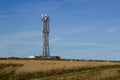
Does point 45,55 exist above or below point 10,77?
above

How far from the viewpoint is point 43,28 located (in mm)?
102438

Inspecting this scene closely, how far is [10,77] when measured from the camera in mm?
57438

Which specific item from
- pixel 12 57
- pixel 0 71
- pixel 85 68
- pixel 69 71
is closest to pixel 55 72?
pixel 69 71

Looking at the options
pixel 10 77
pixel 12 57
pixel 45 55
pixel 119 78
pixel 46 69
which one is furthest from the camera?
pixel 45 55

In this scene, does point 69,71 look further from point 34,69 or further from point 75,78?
point 75,78

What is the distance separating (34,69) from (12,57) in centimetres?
3793

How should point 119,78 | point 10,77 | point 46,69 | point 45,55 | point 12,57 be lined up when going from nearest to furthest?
point 119,78, point 10,77, point 46,69, point 12,57, point 45,55

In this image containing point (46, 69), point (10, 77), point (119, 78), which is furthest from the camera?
point (46, 69)

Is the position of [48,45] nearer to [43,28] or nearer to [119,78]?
[43,28]

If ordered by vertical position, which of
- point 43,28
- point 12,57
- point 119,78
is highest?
point 43,28

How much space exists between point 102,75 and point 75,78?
12.5 ft

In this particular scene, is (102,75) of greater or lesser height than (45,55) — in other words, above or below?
below

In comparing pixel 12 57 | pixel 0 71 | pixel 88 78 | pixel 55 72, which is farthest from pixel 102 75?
pixel 12 57

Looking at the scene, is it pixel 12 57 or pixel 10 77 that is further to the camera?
pixel 12 57
